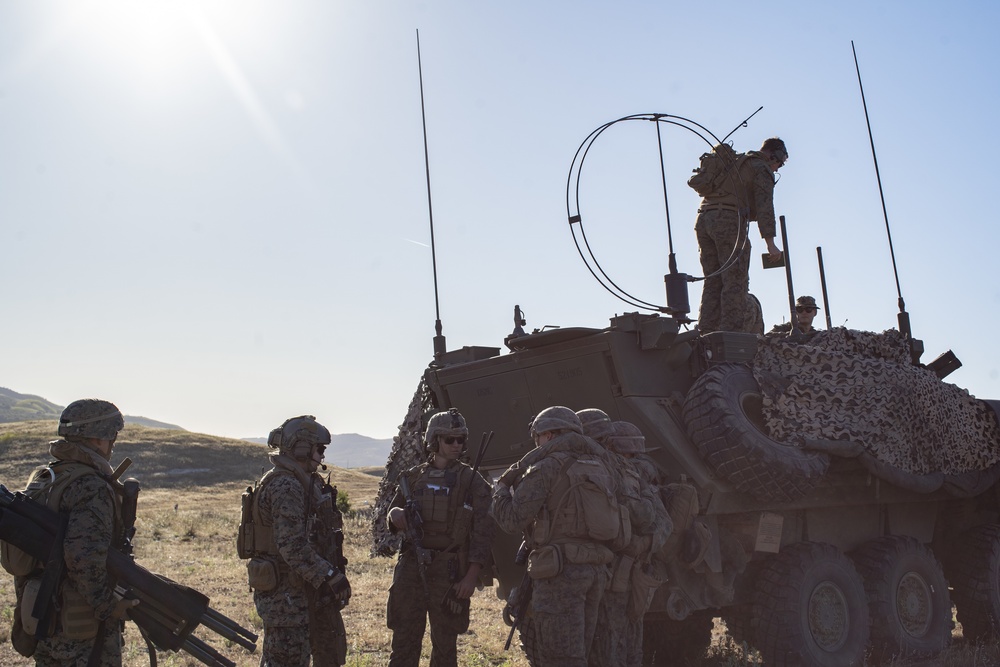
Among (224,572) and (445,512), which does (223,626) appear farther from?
(224,572)

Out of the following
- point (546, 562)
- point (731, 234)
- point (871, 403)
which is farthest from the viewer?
point (731, 234)

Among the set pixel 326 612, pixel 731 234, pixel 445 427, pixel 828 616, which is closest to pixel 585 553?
pixel 445 427

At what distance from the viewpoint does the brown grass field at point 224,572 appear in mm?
7355

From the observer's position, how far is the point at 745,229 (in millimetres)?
8180

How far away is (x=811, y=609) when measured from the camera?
21.4 feet

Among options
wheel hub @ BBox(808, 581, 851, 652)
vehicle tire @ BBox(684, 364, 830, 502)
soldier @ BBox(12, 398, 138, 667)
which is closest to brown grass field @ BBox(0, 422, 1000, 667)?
wheel hub @ BBox(808, 581, 851, 652)

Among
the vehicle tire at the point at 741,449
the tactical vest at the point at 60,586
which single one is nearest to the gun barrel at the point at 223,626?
the tactical vest at the point at 60,586

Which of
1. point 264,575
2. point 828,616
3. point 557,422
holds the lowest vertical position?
point 828,616

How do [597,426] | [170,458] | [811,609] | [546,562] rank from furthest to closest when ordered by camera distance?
[170,458] → [811,609] → [597,426] → [546,562]

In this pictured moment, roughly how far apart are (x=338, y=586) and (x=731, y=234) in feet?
16.7

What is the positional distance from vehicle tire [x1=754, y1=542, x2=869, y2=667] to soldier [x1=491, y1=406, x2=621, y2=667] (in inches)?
73.2

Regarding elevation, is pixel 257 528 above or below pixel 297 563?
above

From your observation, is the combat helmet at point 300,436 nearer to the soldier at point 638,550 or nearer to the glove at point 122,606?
the glove at point 122,606

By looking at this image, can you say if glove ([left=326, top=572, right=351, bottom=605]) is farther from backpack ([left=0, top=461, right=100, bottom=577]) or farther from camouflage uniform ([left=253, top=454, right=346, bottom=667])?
backpack ([left=0, top=461, right=100, bottom=577])
